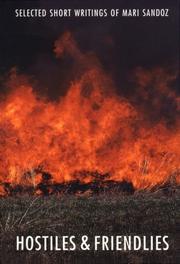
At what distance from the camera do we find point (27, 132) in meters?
21.1

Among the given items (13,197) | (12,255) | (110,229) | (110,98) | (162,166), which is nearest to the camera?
(12,255)


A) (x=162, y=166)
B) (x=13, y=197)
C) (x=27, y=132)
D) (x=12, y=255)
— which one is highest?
(x=27, y=132)

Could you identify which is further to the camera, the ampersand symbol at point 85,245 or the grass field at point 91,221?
the ampersand symbol at point 85,245

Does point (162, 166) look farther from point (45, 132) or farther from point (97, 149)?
point (45, 132)

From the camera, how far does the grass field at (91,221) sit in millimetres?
12109

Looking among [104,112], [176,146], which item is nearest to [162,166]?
[176,146]

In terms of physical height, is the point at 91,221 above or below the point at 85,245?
above

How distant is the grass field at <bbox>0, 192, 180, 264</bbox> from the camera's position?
12.1 meters

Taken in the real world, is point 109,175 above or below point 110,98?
below

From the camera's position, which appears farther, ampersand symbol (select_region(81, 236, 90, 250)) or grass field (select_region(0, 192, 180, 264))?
ampersand symbol (select_region(81, 236, 90, 250))

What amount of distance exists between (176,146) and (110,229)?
7554 millimetres

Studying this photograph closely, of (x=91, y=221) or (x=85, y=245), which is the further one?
(x=91, y=221)

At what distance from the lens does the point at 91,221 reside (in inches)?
582

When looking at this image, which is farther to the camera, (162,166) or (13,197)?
(162,166)
